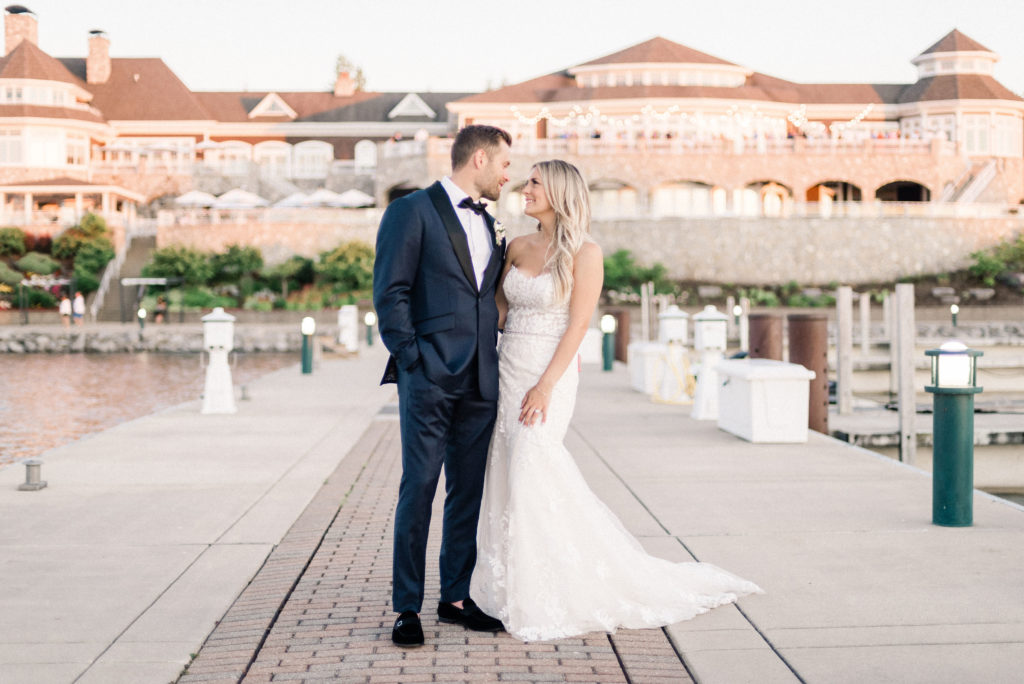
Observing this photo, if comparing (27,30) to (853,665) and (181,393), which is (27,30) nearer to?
(181,393)

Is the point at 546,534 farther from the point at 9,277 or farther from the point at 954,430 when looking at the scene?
the point at 9,277

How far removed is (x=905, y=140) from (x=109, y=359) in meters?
38.7

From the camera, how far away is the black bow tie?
197 inches

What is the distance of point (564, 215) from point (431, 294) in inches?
27.9

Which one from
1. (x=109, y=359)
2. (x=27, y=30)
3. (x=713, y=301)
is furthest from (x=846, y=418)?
(x=27, y=30)

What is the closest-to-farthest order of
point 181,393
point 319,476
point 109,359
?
point 319,476 < point 181,393 < point 109,359

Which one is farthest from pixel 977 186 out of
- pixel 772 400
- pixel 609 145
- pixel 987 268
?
pixel 772 400

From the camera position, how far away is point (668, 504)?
7973mm

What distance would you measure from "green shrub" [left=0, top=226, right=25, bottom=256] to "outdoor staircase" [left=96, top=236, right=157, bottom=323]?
4.64 meters

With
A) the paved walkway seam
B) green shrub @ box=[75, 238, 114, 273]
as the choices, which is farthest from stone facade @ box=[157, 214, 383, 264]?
the paved walkway seam

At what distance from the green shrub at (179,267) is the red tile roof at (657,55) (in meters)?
23.6

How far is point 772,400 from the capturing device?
1105 cm

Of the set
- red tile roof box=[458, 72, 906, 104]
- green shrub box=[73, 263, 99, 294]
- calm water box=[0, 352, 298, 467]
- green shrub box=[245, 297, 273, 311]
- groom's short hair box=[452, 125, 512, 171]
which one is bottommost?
calm water box=[0, 352, 298, 467]

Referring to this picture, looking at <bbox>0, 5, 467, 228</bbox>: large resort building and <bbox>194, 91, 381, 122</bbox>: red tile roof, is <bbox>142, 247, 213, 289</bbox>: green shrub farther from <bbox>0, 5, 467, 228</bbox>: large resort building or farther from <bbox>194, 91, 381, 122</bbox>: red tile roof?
<bbox>194, 91, 381, 122</bbox>: red tile roof
